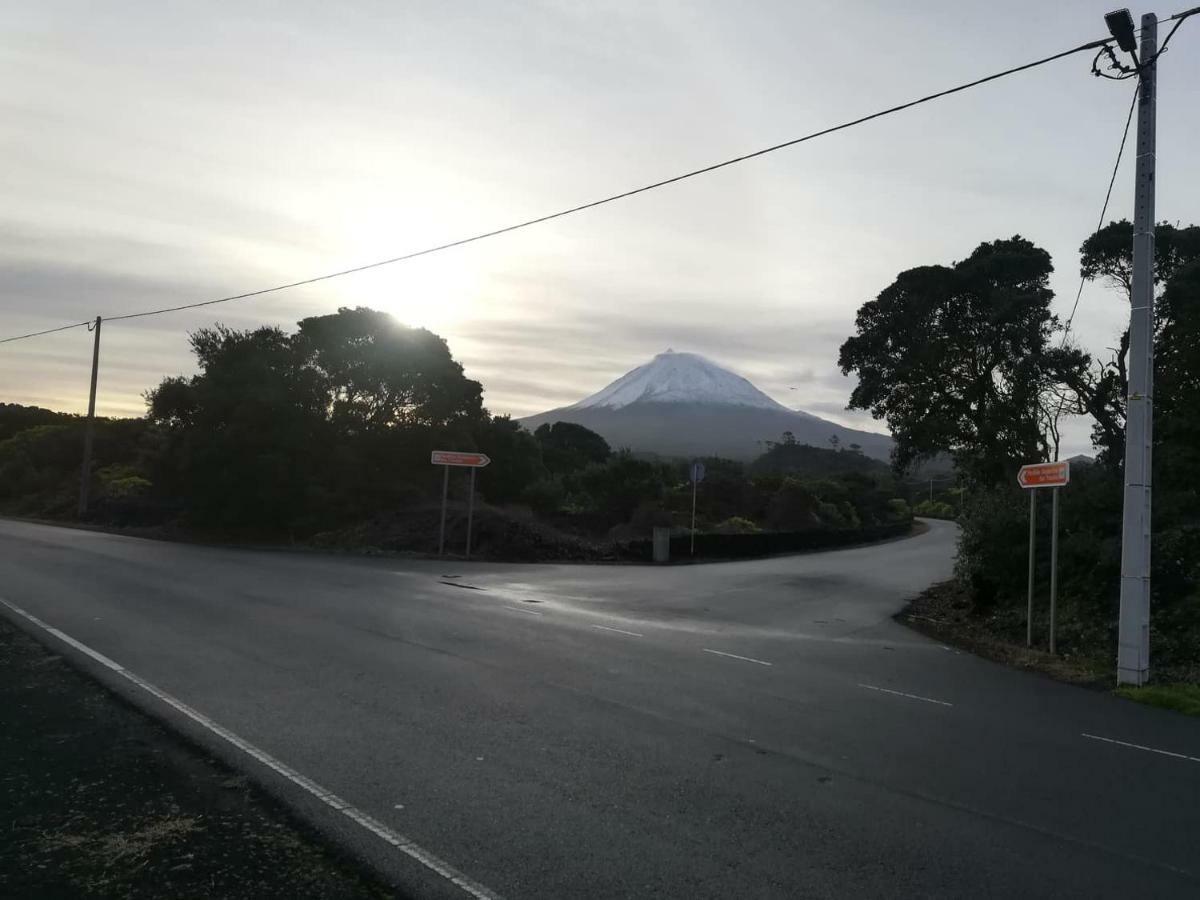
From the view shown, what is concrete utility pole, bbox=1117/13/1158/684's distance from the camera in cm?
999

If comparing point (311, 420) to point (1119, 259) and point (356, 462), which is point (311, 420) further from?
point (1119, 259)

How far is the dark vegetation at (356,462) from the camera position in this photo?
1219 inches

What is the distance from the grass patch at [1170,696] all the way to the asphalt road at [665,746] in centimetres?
51

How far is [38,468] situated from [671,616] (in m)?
58.1

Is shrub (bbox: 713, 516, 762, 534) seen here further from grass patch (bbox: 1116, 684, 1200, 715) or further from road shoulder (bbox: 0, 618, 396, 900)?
road shoulder (bbox: 0, 618, 396, 900)

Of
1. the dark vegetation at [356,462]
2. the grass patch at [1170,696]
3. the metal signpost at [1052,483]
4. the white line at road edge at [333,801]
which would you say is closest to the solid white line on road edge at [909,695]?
the grass patch at [1170,696]

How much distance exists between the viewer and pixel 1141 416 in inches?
407


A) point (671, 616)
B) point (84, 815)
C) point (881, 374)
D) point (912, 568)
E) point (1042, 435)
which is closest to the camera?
point (84, 815)

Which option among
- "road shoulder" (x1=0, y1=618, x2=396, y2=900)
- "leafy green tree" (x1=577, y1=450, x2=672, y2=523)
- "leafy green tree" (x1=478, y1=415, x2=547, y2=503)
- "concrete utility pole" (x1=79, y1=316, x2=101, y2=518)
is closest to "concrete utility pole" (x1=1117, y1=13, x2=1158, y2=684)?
"road shoulder" (x1=0, y1=618, x2=396, y2=900)

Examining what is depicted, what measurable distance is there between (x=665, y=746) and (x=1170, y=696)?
607 cm

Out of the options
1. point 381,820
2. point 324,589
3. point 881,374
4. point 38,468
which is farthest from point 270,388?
point 38,468

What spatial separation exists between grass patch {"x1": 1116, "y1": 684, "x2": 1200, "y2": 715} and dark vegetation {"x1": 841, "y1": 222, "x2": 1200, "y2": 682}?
878 mm

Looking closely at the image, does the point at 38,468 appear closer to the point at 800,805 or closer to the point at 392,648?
the point at 392,648

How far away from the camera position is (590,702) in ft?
25.1
